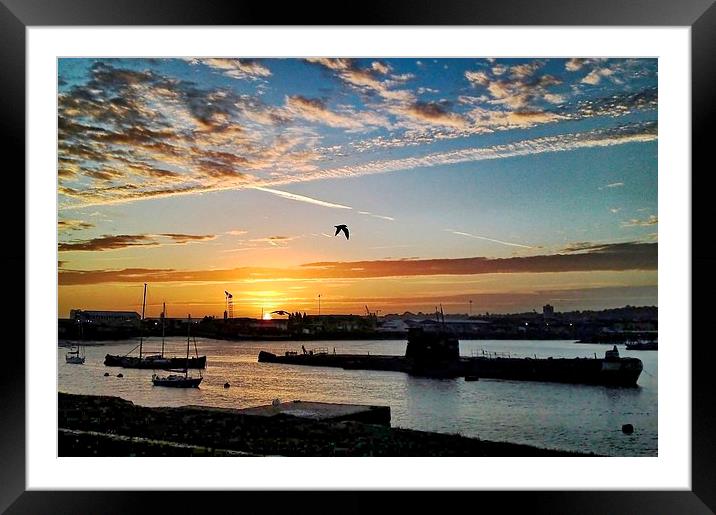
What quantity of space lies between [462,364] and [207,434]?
2.89m

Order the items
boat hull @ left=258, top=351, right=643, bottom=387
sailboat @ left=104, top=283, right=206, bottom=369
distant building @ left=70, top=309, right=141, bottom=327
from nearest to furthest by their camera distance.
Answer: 1. distant building @ left=70, top=309, right=141, bottom=327
2. sailboat @ left=104, top=283, right=206, bottom=369
3. boat hull @ left=258, top=351, right=643, bottom=387

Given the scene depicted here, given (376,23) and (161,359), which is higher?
(376,23)

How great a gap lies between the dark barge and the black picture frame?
137 inches

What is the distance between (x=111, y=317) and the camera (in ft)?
17.9

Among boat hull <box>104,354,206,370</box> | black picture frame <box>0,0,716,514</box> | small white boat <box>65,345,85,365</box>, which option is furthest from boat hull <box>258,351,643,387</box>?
black picture frame <box>0,0,716,514</box>

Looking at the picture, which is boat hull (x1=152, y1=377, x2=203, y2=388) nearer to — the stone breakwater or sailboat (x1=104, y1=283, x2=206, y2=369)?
sailboat (x1=104, y1=283, x2=206, y2=369)

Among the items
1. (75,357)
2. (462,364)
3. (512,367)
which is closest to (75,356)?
(75,357)

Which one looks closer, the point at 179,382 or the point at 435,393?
the point at 179,382

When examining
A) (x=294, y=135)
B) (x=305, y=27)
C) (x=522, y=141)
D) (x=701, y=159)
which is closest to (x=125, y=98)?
(x=294, y=135)

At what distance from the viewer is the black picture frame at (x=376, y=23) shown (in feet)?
8.36

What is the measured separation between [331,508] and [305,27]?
73.6 inches

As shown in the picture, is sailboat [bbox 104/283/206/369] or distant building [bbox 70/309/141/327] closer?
distant building [bbox 70/309/141/327]

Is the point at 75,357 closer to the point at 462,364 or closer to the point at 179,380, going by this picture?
the point at 179,380

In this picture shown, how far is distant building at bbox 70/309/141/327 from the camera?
5.29 metres
